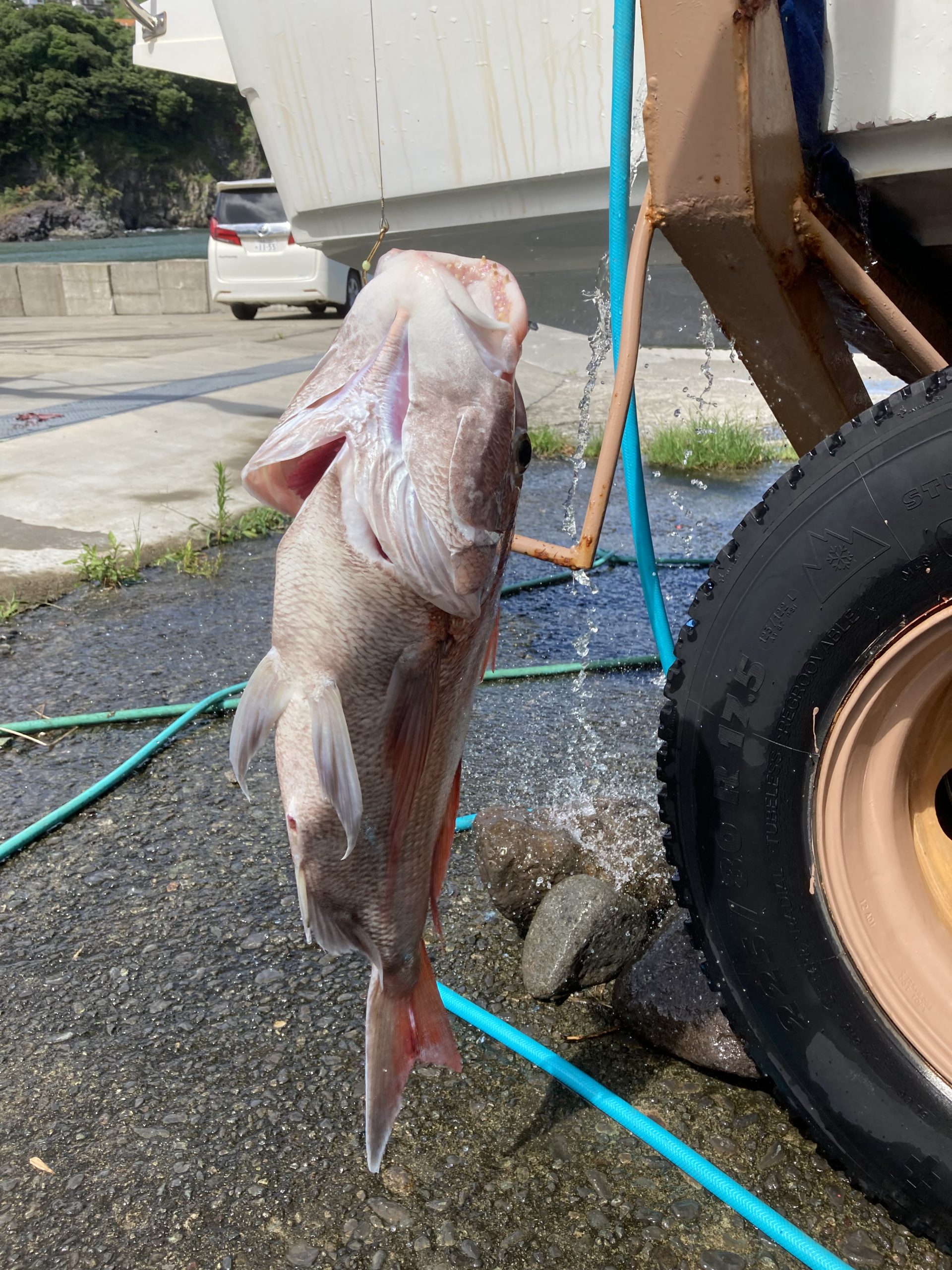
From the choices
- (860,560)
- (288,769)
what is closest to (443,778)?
(288,769)

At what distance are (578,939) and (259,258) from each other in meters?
15.7

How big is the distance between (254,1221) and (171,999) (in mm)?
711

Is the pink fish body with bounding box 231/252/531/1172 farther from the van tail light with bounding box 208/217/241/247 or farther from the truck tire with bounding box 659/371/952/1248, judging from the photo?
the van tail light with bounding box 208/217/241/247

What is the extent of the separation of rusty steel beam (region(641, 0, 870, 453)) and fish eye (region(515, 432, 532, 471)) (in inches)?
29.0

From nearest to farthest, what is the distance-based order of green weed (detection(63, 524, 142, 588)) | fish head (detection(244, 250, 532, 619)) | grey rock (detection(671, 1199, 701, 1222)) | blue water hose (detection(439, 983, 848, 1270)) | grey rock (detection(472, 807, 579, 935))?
fish head (detection(244, 250, 532, 619)), blue water hose (detection(439, 983, 848, 1270)), grey rock (detection(671, 1199, 701, 1222)), grey rock (detection(472, 807, 579, 935)), green weed (detection(63, 524, 142, 588))

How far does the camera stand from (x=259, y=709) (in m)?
1.32

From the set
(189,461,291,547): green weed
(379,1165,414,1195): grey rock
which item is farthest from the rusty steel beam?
(189,461,291,547): green weed

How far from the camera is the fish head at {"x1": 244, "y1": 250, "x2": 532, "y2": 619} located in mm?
1203

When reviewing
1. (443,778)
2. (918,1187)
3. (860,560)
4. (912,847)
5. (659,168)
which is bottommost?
(918,1187)

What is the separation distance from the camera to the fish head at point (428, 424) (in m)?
1.20

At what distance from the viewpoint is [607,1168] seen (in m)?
1.85

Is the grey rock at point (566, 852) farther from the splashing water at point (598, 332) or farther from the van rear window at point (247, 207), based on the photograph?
the van rear window at point (247, 207)

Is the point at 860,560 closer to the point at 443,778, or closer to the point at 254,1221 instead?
the point at 443,778

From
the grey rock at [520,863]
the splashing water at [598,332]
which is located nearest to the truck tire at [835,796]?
the grey rock at [520,863]
